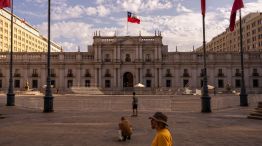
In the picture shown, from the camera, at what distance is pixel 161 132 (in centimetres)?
418

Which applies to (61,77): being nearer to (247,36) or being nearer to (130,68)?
(130,68)

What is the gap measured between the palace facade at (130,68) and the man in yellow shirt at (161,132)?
70.9m

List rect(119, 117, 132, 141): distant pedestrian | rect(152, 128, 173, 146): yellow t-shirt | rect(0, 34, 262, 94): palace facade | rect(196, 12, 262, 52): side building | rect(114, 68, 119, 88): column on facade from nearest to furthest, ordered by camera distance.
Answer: rect(152, 128, 173, 146): yellow t-shirt, rect(119, 117, 132, 141): distant pedestrian, rect(0, 34, 262, 94): palace facade, rect(114, 68, 119, 88): column on facade, rect(196, 12, 262, 52): side building

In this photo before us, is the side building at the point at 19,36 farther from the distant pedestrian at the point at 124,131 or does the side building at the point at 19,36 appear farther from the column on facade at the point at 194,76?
the distant pedestrian at the point at 124,131

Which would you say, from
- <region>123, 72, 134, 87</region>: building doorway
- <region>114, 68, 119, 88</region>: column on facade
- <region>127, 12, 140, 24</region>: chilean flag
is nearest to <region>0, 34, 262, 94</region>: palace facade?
<region>114, 68, 119, 88</region>: column on facade

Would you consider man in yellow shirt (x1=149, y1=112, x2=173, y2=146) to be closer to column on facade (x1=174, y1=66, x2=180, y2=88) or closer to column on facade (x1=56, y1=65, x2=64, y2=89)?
column on facade (x1=174, y1=66, x2=180, y2=88)

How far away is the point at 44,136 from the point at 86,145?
8.33 ft

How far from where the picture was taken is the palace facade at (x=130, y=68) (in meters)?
75.4

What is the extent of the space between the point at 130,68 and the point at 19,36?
50.1m

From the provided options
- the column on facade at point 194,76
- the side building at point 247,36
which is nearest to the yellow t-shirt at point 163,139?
the column on facade at point 194,76

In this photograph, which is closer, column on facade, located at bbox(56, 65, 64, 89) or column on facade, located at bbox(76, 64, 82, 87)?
column on facade, located at bbox(76, 64, 82, 87)

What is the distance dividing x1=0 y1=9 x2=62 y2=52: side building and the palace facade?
43.6ft

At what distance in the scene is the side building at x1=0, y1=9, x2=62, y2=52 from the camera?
3643 inches

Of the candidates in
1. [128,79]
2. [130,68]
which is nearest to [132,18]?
[130,68]
